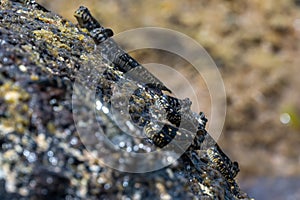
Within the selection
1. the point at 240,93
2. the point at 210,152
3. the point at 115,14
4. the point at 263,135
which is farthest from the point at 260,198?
the point at 210,152

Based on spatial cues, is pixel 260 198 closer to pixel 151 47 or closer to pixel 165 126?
pixel 151 47

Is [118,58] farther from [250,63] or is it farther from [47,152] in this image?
[250,63]

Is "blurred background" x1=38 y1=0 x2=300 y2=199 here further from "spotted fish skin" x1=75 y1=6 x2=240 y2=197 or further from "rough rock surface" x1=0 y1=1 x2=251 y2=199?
"rough rock surface" x1=0 y1=1 x2=251 y2=199

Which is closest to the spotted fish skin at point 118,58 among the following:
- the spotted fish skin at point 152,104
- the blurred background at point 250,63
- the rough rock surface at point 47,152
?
the spotted fish skin at point 152,104

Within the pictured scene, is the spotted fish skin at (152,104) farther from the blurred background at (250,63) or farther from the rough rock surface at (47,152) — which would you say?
the blurred background at (250,63)

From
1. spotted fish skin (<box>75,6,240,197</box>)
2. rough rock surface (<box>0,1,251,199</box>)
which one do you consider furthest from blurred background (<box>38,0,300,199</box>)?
rough rock surface (<box>0,1,251,199</box>)

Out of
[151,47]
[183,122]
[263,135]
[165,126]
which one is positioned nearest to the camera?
[165,126]
